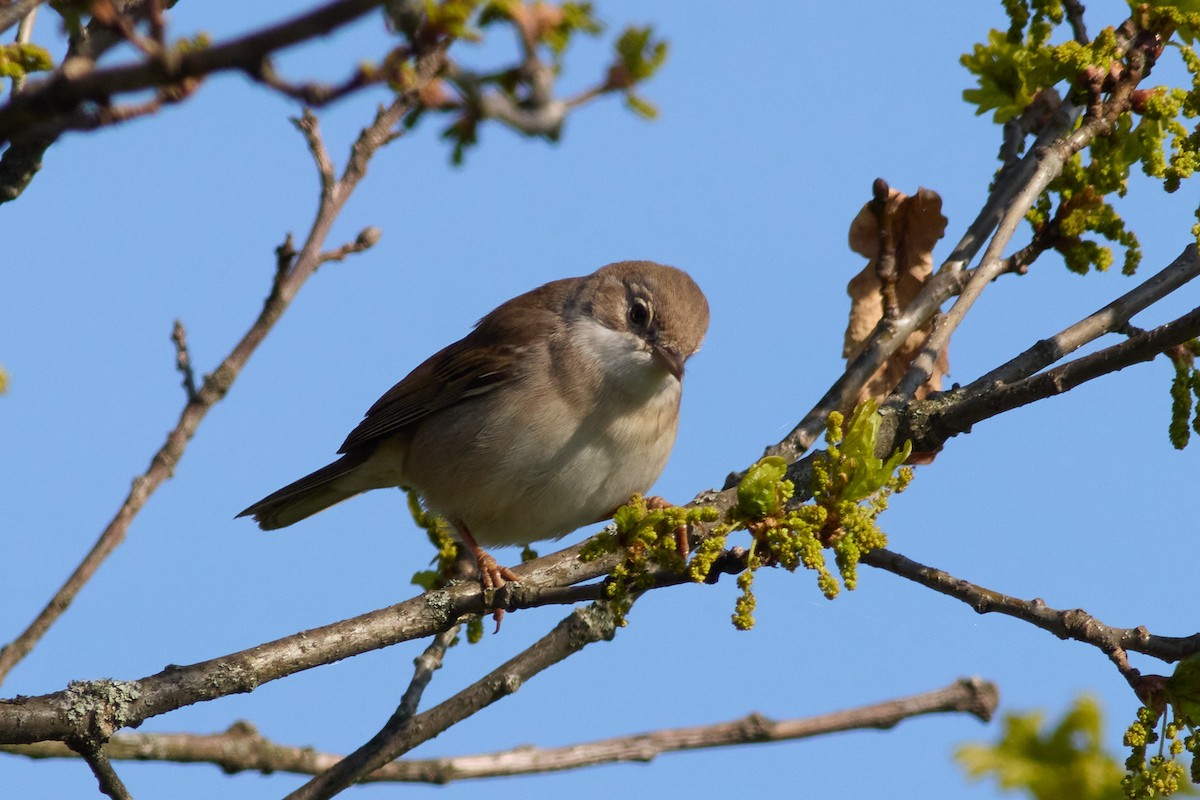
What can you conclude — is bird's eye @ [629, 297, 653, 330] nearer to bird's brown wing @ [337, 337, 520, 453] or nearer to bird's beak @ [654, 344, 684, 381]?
bird's beak @ [654, 344, 684, 381]

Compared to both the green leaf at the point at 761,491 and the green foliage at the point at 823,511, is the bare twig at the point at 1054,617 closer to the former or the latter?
the green foliage at the point at 823,511

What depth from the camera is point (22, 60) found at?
2.09m

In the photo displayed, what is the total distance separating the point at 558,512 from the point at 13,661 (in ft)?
8.96

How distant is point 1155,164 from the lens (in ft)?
13.0

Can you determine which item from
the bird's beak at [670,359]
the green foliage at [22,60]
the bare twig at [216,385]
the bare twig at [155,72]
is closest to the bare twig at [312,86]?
the bare twig at [155,72]

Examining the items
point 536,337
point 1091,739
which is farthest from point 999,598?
point 536,337

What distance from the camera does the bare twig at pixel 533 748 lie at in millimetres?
4414

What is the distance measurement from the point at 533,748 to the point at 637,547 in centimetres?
188

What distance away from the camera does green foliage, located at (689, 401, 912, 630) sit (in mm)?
2943

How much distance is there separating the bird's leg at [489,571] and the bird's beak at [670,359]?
1.14m

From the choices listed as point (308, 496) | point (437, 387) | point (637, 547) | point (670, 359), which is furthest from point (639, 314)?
point (637, 547)

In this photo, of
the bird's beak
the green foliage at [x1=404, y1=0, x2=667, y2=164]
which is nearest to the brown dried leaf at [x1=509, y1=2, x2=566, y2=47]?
the green foliage at [x1=404, y1=0, x2=667, y2=164]

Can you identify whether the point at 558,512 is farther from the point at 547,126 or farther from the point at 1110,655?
the point at 547,126

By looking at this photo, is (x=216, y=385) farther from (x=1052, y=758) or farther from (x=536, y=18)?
(x=1052, y=758)
